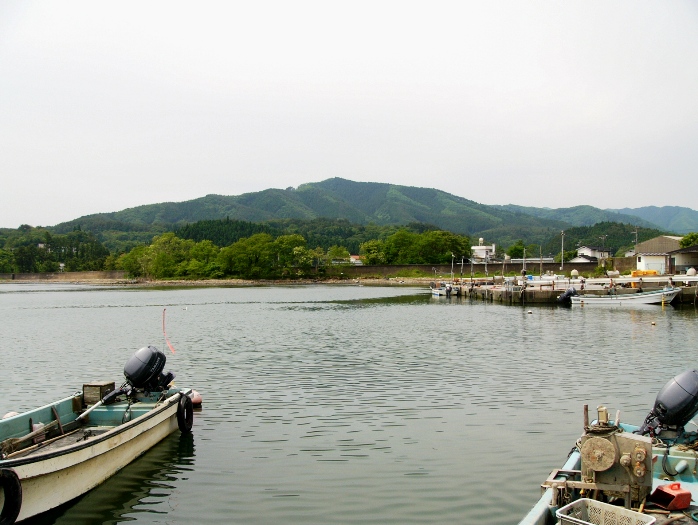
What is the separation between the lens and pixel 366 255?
179 meters

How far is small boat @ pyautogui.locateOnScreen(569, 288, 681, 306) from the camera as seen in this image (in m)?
61.2

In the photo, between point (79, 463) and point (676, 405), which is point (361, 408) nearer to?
point (79, 463)

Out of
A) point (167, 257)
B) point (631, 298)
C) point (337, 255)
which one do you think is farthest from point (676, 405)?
point (167, 257)

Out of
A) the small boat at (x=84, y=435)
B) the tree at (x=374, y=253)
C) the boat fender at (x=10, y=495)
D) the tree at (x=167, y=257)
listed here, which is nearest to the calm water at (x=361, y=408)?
the small boat at (x=84, y=435)

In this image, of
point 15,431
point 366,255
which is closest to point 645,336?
point 15,431

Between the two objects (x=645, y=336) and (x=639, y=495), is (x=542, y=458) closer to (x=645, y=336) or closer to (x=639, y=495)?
(x=639, y=495)

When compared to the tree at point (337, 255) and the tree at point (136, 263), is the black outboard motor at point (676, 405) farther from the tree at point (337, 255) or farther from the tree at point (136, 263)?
the tree at point (136, 263)

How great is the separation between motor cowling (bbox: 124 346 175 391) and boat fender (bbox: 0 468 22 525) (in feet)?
22.2

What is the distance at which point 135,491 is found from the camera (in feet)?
43.0

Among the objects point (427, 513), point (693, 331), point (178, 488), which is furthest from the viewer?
point (693, 331)

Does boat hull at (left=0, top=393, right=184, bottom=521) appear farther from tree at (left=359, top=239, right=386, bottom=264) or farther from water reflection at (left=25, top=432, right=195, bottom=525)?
tree at (left=359, top=239, right=386, bottom=264)

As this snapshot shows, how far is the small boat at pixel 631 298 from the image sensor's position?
61.2 metres

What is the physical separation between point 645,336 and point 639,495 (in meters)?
31.8

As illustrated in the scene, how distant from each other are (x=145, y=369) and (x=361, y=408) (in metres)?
6.88
